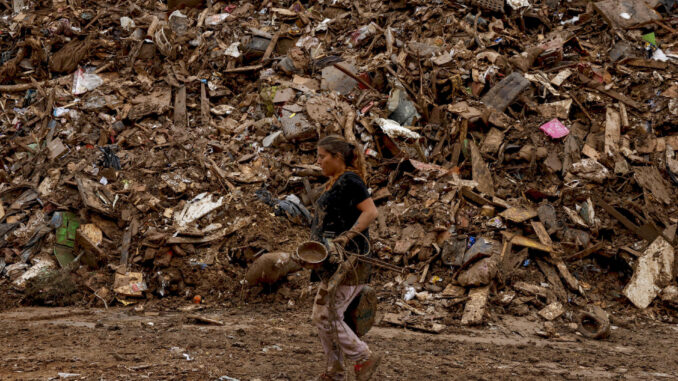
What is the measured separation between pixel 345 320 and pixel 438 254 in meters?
3.32

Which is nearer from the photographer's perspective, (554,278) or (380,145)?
(554,278)

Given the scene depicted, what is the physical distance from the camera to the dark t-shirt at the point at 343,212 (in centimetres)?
333

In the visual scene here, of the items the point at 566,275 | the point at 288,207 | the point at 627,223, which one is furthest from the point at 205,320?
the point at 627,223

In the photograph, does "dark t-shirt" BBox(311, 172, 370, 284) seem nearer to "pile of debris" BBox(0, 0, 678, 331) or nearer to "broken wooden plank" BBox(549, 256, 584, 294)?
"pile of debris" BBox(0, 0, 678, 331)

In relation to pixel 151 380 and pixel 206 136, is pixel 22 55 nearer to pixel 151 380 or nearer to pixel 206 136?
pixel 206 136

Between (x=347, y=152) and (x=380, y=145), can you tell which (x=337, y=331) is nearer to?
(x=347, y=152)

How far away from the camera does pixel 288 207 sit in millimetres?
7258

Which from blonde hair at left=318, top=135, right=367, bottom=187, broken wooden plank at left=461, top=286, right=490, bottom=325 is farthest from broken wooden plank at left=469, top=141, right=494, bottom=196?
blonde hair at left=318, top=135, right=367, bottom=187

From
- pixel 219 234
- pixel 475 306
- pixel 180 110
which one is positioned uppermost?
pixel 180 110

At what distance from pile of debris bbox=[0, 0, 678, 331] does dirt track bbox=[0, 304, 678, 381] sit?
519 mm

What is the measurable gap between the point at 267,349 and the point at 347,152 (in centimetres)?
216

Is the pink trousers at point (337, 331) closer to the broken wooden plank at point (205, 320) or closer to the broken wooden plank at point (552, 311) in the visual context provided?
the broken wooden plank at point (205, 320)

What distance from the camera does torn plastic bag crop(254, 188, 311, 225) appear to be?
23.6 feet

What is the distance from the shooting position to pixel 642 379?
165 inches
